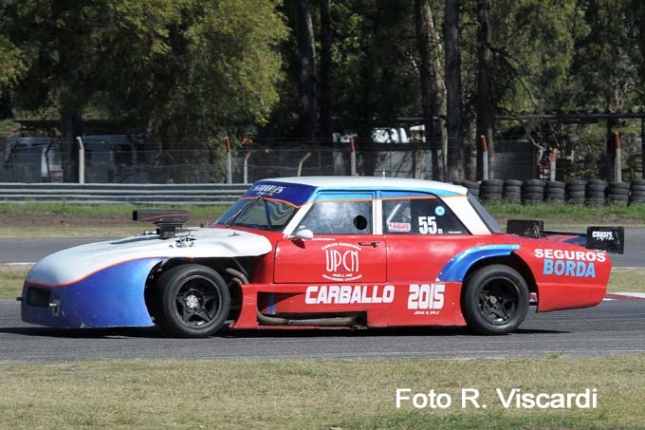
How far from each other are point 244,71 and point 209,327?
22390mm

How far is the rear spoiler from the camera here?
36.0 ft

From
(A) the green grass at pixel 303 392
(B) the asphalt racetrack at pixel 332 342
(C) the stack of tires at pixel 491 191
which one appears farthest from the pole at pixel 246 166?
(A) the green grass at pixel 303 392

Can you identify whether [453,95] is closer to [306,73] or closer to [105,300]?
[306,73]

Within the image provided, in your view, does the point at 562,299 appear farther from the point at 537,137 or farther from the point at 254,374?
the point at 537,137

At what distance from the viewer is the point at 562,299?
10.6 metres

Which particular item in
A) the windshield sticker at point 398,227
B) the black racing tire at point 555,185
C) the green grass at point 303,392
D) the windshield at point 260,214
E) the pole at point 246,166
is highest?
Answer: the pole at point 246,166

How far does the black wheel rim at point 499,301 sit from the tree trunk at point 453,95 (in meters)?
19.6

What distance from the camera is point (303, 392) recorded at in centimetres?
708

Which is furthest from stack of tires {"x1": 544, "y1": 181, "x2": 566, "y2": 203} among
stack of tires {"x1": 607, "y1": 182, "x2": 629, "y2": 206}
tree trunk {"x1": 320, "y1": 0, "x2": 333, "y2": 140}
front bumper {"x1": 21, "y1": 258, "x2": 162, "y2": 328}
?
front bumper {"x1": 21, "y1": 258, "x2": 162, "y2": 328}

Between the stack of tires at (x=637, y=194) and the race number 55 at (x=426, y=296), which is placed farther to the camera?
the stack of tires at (x=637, y=194)

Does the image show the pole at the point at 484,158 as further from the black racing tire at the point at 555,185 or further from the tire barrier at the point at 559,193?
the black racing tire at the point at 555,185

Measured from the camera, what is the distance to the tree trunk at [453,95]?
3069 cm

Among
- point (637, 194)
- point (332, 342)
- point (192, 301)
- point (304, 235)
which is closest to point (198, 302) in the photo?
point (192, 301)

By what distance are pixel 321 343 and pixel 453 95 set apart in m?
23.7
